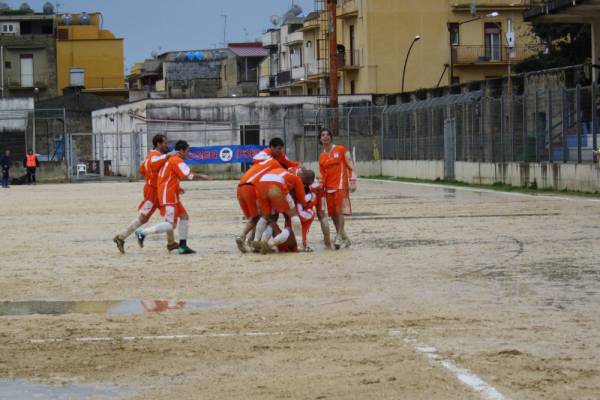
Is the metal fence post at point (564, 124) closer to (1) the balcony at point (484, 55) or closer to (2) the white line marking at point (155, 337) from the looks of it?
(2) the white line marking at point (155, 337)

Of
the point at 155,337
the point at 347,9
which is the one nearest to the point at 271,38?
the point at 347,9

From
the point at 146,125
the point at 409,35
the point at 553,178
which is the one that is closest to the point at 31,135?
the point at 146,125

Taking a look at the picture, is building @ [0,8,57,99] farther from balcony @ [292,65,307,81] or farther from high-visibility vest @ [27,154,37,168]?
high-visibility vest @ [27,154,37,168]

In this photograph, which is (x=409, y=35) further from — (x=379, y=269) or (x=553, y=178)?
(x=379, y=269)

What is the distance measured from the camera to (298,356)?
30.6 ft

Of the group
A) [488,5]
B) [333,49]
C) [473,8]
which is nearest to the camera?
[333,49]

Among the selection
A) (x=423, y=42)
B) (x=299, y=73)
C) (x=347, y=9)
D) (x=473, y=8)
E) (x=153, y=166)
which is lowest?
(x=153, y=166)

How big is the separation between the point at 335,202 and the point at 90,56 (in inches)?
3775

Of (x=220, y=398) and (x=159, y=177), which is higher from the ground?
(x=159, y=177)

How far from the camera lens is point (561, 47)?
7050 centimetres

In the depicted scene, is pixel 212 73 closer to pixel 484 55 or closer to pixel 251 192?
pixel 484 55

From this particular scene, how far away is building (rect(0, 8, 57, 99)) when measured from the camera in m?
107

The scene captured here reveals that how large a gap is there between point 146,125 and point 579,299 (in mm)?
56968

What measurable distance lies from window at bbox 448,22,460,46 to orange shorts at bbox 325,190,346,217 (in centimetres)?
6115
